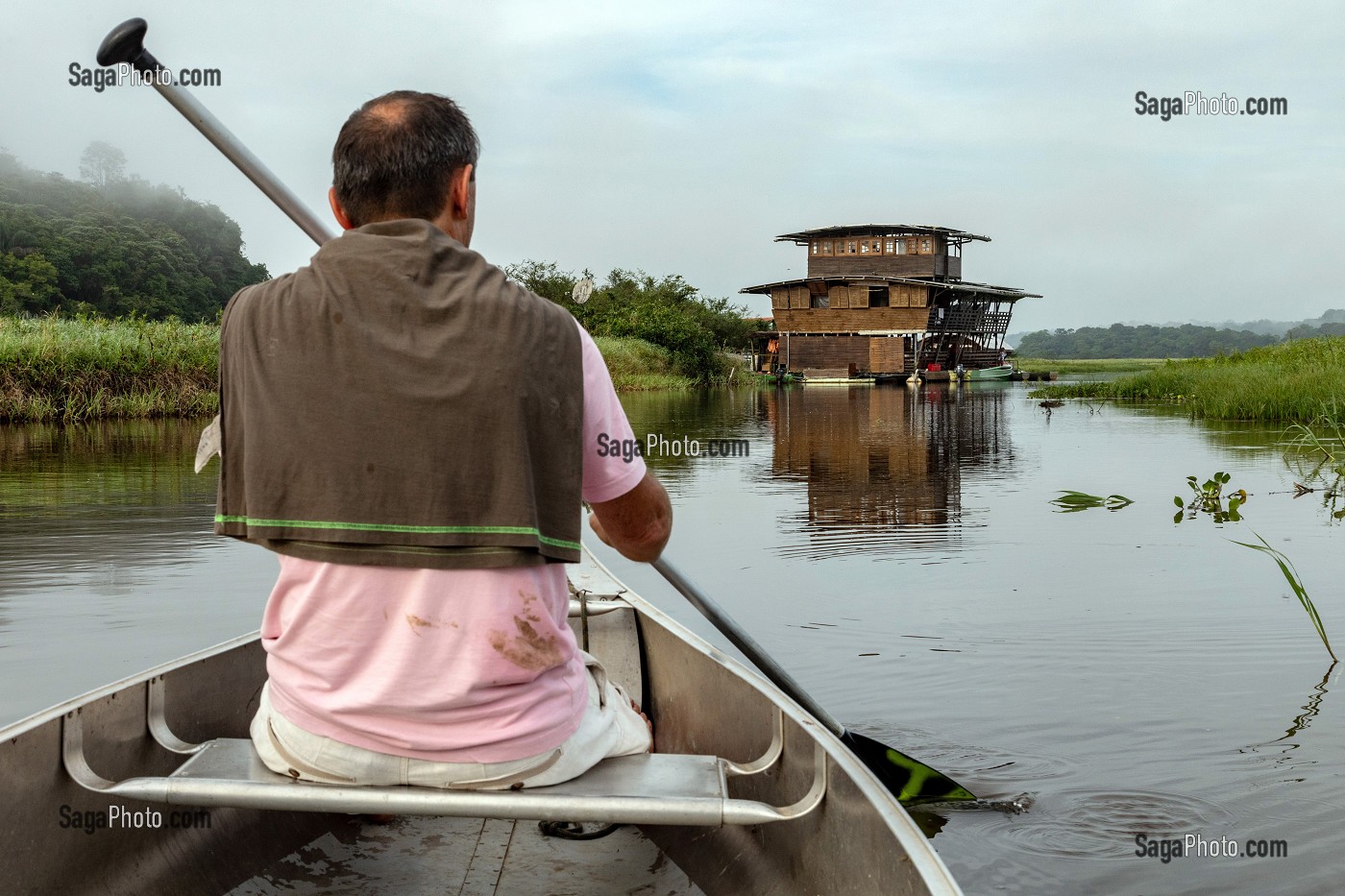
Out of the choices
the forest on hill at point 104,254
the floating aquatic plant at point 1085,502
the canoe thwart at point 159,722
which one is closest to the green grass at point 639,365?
the forest on hill at point 104,254

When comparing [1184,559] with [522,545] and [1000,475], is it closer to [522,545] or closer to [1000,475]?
[1000,475]

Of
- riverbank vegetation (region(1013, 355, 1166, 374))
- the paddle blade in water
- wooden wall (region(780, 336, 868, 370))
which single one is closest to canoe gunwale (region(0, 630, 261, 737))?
the paddle blade in water

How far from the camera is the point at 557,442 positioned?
208 cm

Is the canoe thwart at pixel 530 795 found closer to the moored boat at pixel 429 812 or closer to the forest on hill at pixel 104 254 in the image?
the moored boat at pixel 429 812

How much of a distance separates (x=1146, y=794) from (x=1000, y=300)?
154ft

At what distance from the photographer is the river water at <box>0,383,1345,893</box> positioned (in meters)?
3.97

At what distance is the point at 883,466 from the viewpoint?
14711mm

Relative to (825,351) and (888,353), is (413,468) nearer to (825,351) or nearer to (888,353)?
(888,353)

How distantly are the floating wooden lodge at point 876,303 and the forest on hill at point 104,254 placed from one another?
24.4m

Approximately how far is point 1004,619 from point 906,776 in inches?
109

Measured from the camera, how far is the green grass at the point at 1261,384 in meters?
16.2

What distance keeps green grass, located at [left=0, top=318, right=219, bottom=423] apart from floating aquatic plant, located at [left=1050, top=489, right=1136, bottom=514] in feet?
43.6
